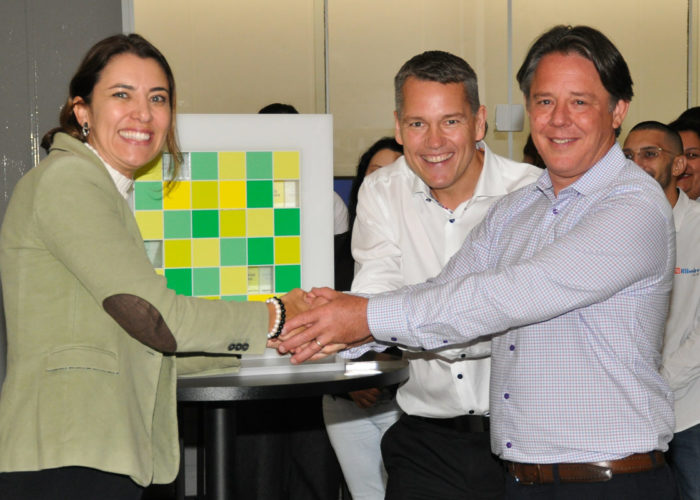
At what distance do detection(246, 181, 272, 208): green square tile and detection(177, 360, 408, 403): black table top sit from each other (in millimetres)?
510

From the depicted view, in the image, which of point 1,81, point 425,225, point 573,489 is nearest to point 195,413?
point 1,81

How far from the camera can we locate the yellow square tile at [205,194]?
2.54m

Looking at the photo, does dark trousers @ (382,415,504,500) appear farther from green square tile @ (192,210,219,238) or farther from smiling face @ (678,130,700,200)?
smiling face @ (678,130,700,200)

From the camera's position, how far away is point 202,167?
100 inches

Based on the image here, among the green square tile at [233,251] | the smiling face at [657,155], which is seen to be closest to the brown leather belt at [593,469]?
the green square tile at [233,251]

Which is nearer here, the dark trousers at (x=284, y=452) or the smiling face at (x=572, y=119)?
the smiling face at (x=572, y=119)

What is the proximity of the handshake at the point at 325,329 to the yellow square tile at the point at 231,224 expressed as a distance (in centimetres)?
36

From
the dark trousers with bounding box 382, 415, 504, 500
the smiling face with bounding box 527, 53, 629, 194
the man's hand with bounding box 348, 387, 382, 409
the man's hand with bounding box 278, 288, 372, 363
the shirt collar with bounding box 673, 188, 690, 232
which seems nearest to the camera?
the smiling face with bounding box 527, 53, 629, 194

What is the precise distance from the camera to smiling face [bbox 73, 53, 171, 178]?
2025mm

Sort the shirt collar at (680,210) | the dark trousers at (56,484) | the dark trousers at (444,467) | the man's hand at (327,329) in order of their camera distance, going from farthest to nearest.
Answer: the shirt collar at (680,210), the dark trousers at (444,467), the man's hand at (327,329), the dark trousers at (56,484)

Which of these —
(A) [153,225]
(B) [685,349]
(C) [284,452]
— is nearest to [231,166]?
(A) [153,225]

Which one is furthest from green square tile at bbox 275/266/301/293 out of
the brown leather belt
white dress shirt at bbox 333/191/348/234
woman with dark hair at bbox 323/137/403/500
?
white dress shirt at bbox 333/191/348/234

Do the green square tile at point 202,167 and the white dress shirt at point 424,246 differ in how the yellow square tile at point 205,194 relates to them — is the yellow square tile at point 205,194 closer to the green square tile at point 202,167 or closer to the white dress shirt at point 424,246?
the green square tile at point 202,167

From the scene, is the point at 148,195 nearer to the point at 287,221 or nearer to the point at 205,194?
the point at 205,194
